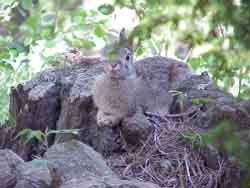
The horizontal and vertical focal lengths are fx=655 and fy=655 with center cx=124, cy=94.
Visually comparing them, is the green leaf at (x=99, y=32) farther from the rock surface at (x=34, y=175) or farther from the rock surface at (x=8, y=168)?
the rock surface at (x=34, y=175)

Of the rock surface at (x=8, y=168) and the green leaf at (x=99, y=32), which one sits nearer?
the rock surface at (x=8, y=168)

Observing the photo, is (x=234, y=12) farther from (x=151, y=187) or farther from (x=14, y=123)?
(x=14, y=123)

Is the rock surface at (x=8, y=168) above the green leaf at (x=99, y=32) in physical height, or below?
below

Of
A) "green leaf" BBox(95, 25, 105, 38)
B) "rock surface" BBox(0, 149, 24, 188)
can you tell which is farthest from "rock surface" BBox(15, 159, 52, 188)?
"green leaf" BBox(95, 25, 105, 38)

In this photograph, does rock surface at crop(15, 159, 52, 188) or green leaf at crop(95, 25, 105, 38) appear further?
green leaf at crop(95, 25, 105, 38)

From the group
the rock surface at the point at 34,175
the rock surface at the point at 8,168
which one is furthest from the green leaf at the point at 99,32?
the rock surface at the point at 34,175

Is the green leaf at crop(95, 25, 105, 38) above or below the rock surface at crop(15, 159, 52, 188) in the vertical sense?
above

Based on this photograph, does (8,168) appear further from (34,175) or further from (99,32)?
(99,32)

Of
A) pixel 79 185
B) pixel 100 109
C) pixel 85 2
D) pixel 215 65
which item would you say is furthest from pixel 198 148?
pixel 85 2

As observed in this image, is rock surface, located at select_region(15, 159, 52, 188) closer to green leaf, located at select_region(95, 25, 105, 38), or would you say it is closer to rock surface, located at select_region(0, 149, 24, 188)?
rock surface, located at select_region(0, 149, 24, 188)

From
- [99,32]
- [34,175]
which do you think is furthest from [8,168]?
[99,32]

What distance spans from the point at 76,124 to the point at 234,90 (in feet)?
5.25

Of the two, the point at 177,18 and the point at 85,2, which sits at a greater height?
the point at 85,2

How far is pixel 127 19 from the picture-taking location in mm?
7781
